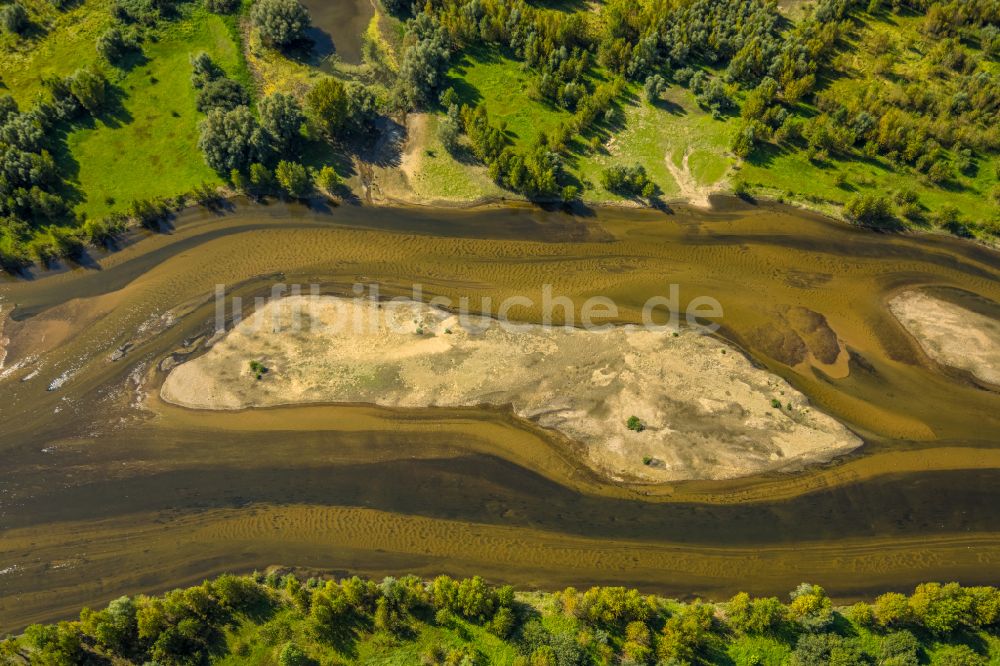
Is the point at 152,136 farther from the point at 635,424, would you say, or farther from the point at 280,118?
the point at 635,424

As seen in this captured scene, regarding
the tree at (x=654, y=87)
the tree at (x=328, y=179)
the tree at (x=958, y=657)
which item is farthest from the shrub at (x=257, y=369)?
the tree at (x=958, y=657)

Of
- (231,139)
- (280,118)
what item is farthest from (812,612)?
(231,139)

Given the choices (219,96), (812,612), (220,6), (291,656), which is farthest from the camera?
(220,6)

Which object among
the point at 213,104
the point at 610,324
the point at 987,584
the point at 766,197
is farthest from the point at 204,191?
the point at 987,584

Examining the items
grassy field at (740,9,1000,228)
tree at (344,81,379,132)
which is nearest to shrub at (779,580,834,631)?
grassy field at (740,9,1000,228)

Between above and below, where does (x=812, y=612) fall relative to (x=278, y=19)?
Result: below

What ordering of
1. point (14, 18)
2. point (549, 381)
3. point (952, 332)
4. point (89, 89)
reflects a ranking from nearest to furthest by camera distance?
point (549, 381), point (952, 332), point (89, 89), point (14, 18)

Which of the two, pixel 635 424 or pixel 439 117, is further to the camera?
pixel 439 117

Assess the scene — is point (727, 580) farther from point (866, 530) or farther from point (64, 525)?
point (64, 525)
